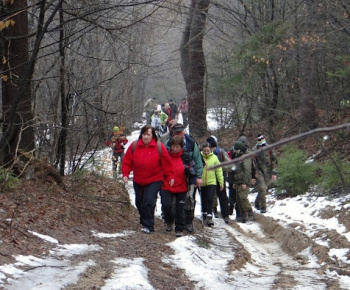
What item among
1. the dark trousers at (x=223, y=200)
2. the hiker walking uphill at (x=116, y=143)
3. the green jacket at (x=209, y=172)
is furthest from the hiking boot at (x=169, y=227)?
the hiker walking uphill at (x=116, y=143)

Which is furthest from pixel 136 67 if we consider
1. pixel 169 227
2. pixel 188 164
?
pixel 169 227

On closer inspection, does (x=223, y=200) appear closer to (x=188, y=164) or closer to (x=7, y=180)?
(x=188, y=164)

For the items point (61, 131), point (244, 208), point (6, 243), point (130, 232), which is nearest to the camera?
point (6, 243)

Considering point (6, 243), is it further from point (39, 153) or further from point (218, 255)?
point (39, 153)

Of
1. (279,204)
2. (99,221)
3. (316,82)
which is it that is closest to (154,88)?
(316,82)

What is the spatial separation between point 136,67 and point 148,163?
12551mm

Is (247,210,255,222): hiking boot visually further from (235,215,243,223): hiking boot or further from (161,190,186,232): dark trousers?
(161,190,186,232): dark trousers

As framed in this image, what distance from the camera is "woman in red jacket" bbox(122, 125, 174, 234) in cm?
998

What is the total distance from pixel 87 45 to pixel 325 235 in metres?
7.86

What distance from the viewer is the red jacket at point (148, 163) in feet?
32.8

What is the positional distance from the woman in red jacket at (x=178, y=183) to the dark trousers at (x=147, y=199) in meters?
0.43

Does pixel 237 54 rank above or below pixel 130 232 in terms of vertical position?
above

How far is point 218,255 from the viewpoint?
909 centimetres

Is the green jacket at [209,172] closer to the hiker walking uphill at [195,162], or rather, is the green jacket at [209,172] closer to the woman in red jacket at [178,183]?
the hiker walking uphill at [195,162]
